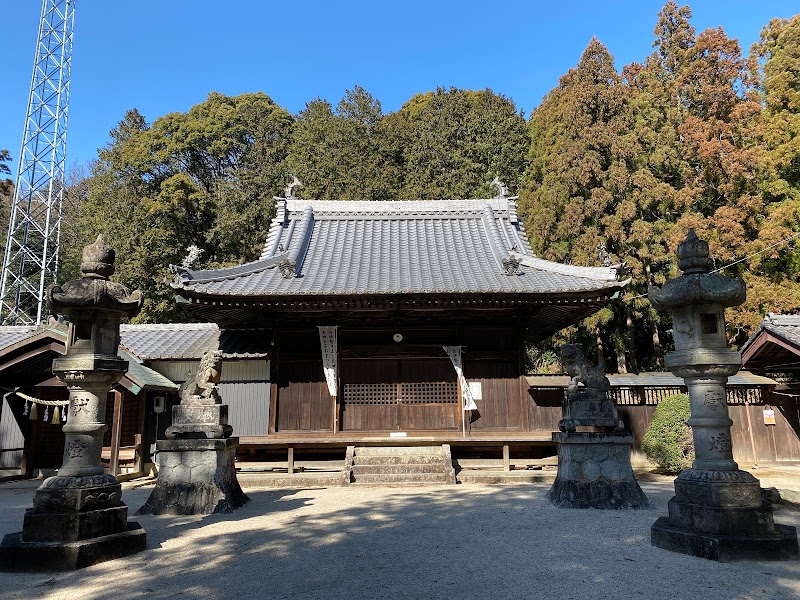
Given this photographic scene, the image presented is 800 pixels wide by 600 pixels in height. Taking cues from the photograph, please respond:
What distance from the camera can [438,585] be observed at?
4.45 m

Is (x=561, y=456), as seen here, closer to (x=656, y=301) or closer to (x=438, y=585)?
(x=656, y=301)

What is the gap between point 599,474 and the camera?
315 inches

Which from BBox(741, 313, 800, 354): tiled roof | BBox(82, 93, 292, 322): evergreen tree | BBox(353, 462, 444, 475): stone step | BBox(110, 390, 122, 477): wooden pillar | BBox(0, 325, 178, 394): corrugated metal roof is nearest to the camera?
BBox(353, 462, 444, 475): stone step

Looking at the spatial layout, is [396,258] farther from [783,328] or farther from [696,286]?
[783,328]

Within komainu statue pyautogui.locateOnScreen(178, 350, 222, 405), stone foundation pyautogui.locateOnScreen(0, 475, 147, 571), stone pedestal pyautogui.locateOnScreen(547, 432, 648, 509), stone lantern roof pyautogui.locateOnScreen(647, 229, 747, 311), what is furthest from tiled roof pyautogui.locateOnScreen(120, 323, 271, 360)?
stone lantern roof pyautogui.locateOnScreen(647, 229, 747, 311)

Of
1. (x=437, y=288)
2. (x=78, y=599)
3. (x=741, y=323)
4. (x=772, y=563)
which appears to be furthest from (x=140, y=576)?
(x=741, y=323)

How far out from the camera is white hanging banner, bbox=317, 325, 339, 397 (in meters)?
12.3

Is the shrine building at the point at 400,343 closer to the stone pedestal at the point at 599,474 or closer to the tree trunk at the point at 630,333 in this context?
the stone pedestal at the point at 599,474

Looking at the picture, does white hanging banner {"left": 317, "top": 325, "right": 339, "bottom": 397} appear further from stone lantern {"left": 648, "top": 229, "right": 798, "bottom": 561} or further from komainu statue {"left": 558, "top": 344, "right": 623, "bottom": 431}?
stone lantern {"left": 648, "top": 229, "right": 798, "bottom": 561}

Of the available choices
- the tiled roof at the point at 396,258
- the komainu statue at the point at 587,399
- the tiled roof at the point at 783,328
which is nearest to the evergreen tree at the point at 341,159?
the tiled roof at the point at 396,258

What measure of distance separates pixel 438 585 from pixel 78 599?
298 centimetres

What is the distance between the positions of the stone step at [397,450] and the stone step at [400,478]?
0.64m

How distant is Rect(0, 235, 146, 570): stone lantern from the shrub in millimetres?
11091

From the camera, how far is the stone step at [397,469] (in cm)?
1119
